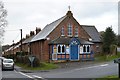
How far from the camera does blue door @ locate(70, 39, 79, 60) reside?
50688 millimetres

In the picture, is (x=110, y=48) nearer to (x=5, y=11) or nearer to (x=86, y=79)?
(x=5, y=11)

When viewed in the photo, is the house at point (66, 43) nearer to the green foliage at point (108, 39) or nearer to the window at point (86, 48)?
the window at point (86, 48)

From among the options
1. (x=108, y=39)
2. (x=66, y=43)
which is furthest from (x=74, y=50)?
(x=108, y=39)

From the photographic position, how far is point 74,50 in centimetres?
5088

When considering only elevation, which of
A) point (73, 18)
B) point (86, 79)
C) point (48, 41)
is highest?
point (73, 18)

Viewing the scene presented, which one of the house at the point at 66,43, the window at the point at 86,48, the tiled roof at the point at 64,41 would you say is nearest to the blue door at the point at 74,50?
the house at the point at 66,43

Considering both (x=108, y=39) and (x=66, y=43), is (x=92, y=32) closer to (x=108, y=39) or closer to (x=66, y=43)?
(x=108, y=39)

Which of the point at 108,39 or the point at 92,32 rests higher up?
the point at 92,32

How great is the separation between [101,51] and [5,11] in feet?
71.6

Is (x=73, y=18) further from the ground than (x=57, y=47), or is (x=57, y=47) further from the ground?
(x=73, y=18)

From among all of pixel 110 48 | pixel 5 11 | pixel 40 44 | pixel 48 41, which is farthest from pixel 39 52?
pixel 110 48

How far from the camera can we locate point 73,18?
5266 centimetres

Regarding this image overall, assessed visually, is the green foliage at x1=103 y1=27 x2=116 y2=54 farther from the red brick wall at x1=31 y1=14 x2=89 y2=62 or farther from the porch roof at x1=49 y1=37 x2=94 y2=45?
the porch roof at x1=49 y1=37 x2=94 y2=45

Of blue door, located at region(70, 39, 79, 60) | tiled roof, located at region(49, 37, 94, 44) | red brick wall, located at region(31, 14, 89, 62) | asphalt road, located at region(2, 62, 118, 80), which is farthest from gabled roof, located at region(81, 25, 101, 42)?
asphalt road, located at region(2, 62, 118, 80)
